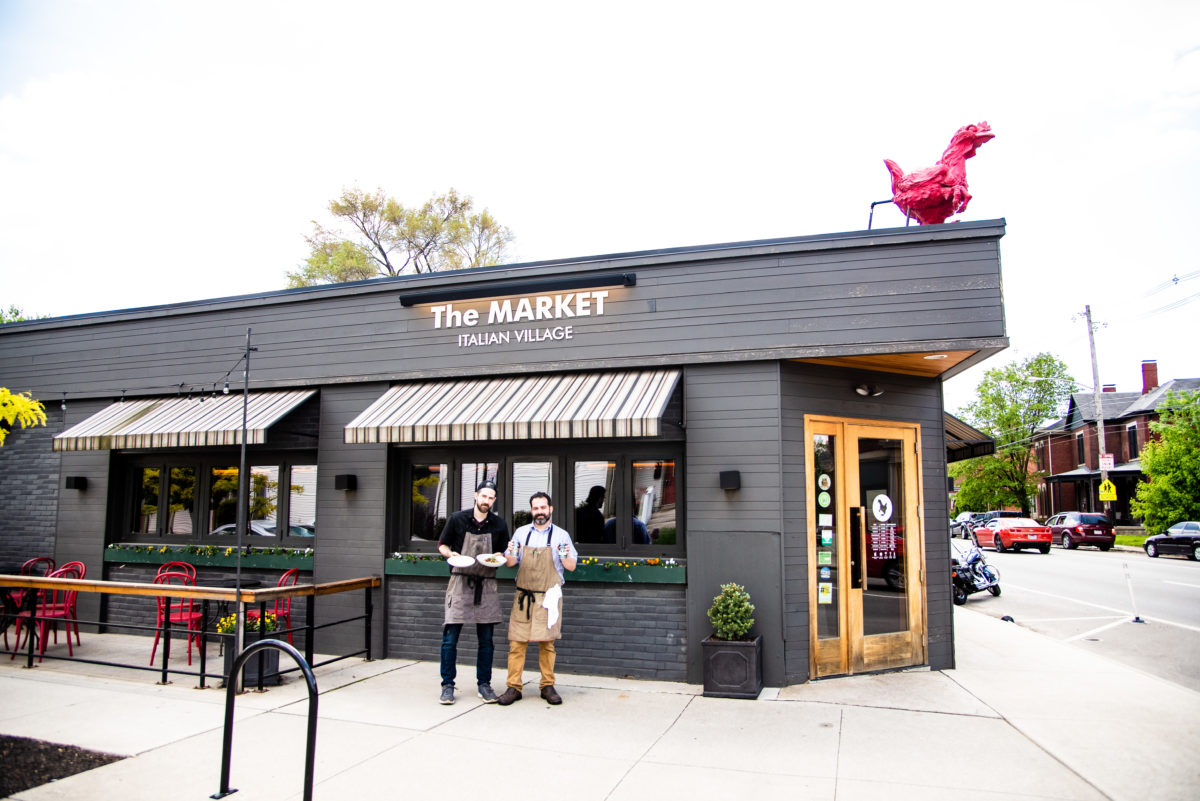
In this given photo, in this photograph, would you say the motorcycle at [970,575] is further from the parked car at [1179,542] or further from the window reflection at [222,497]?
the parked car at [1179,542]

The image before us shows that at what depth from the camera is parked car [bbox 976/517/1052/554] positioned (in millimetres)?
28766

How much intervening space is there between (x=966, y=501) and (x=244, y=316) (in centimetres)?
5943

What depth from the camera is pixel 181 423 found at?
29.0ft

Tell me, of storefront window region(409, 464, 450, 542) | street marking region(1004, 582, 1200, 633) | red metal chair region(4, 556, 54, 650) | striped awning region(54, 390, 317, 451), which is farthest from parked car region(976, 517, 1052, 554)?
red metal chair region(4, 556, 54, 650)

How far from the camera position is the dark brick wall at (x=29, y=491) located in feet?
33.9

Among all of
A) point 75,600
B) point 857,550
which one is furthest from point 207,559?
point 857,550

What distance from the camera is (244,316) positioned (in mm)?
9648

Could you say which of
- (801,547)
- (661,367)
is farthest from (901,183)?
(801,547)

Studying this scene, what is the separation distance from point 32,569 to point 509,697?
7.48 metres

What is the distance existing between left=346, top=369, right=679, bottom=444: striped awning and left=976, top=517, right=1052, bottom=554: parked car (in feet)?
88.8

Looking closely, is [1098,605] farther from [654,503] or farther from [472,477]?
[472,477]

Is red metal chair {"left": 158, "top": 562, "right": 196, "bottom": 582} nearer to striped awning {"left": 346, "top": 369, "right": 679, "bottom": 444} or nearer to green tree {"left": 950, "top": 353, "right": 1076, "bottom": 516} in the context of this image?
striped awning {"left": 346, "top": 369, "right": 679, "bottom": 444}

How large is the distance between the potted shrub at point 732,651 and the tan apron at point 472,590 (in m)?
2.01

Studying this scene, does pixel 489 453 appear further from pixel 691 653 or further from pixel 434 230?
pixel 434 230
